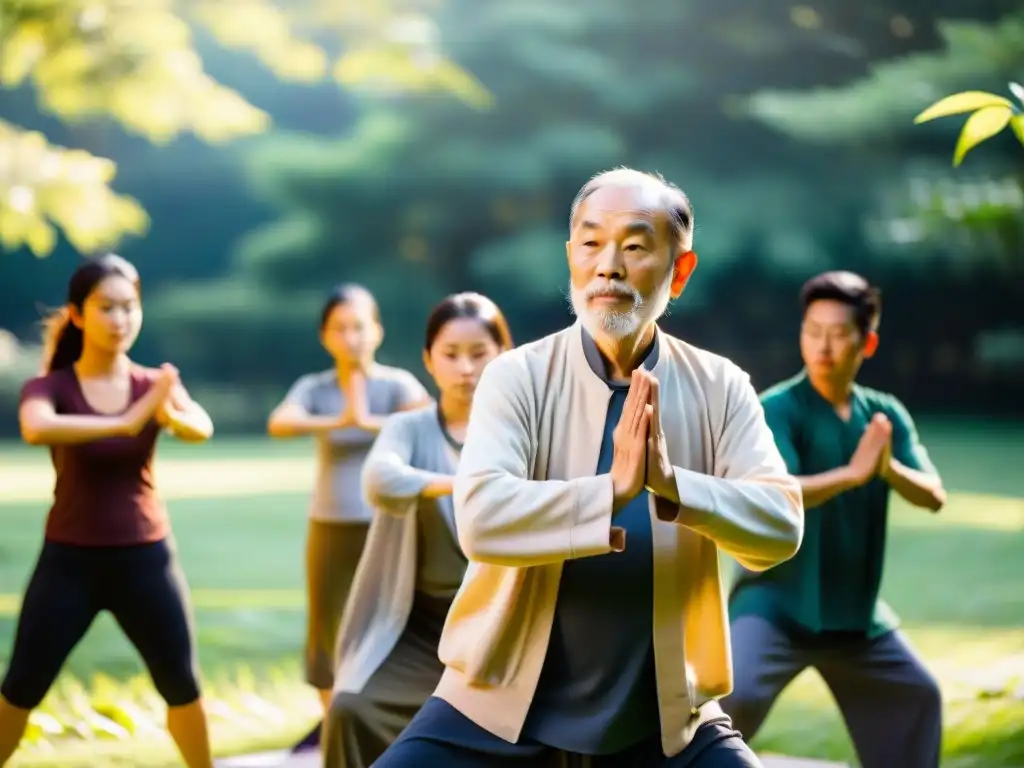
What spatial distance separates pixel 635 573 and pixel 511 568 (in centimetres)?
19

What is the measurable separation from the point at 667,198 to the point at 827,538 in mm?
1549

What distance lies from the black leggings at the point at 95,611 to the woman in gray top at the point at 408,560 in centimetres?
49

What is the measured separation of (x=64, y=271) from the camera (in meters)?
14.9

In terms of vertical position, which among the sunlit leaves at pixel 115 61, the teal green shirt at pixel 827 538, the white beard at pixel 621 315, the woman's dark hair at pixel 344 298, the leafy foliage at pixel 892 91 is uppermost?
the leafy foliage at pixel 892 91

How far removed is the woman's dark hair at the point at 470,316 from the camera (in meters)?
3.32

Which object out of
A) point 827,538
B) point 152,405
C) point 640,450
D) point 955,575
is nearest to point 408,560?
point 152,405

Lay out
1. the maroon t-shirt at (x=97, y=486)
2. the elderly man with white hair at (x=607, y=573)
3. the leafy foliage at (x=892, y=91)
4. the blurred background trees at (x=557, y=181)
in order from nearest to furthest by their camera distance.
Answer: the elderly man with white hair at (x=607, y=573) < the maroon t-shirt at (x=97, y=486) < the leafy foliage at (x=892, y=91) < the blurred background trees at (x=557, y=181)

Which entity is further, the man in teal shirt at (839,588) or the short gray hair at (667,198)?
the man in teal shirt at (839,588)

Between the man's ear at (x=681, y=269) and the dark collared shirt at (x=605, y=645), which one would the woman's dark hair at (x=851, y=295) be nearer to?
the man's ear at (x=681, y=269)

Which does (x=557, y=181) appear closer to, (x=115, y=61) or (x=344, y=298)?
→ (x=115, y=61)

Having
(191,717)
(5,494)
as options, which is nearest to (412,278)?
(5,494)

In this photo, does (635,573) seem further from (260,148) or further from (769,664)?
(260,148)

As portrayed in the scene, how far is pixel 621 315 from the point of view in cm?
205

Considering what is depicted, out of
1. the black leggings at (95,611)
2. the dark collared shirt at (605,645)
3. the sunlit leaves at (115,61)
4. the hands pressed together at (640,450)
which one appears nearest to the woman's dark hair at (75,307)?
the black leggings at (95,611)
